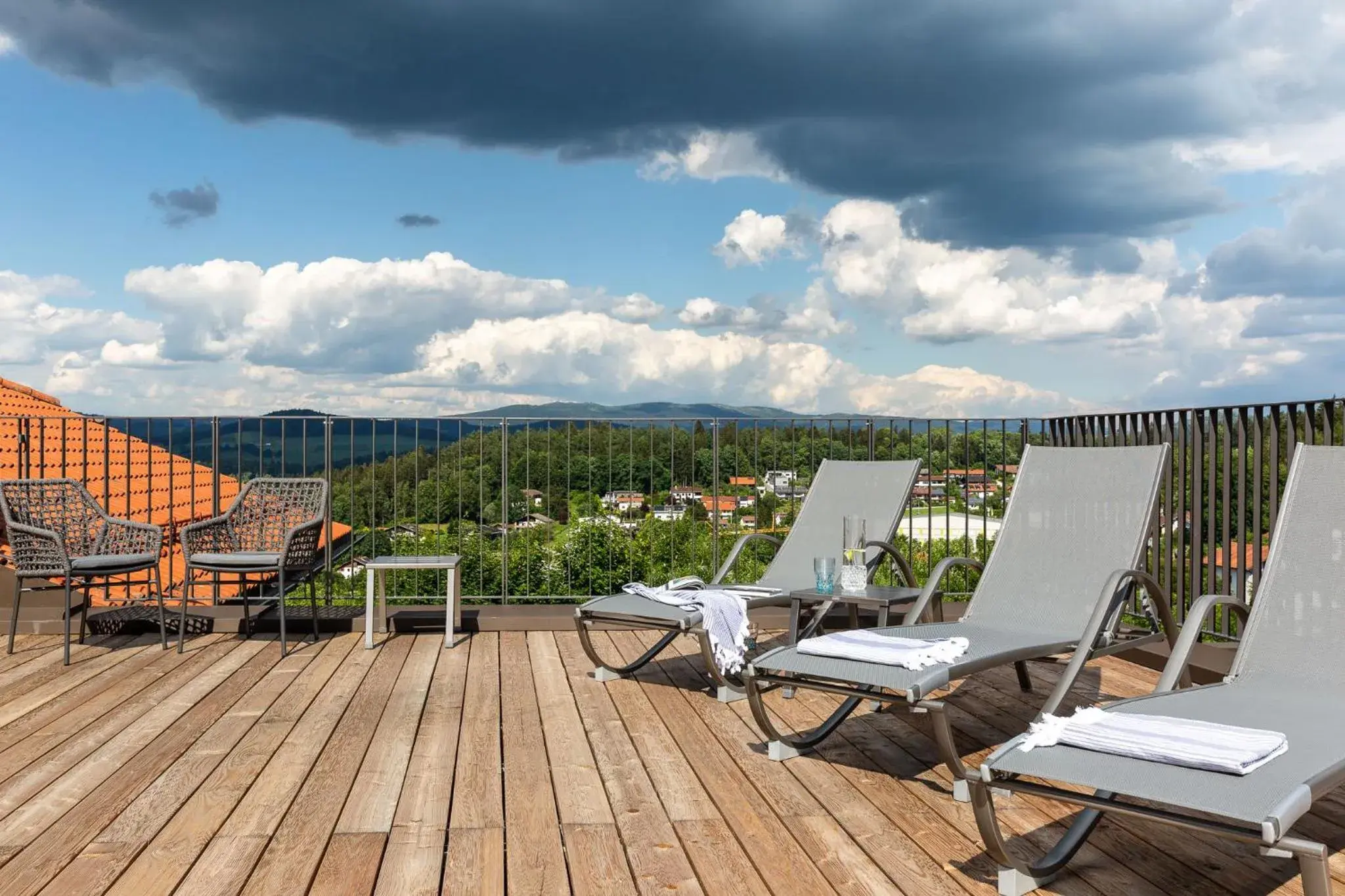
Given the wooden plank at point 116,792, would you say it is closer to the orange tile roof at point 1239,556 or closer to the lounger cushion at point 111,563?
the lounger cushion at point 111,563

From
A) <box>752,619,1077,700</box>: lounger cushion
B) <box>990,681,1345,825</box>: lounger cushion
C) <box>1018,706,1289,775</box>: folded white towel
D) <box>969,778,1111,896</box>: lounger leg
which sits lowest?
<box>969,778,1111,896</box>: lounger leg

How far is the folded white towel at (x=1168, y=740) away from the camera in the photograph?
2098 millimetres

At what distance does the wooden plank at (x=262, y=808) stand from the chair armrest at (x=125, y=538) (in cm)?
190

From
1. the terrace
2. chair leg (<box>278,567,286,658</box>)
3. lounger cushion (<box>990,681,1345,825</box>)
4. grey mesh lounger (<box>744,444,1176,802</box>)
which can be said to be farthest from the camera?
chair leg (<box>278,567,286,658</box>)

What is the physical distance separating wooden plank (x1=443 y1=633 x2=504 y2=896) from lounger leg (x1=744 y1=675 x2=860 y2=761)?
2.73 ft

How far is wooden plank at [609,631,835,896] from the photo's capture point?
2.41 metres

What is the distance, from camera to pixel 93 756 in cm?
350

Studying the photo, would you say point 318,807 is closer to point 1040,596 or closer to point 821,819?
point 821,819

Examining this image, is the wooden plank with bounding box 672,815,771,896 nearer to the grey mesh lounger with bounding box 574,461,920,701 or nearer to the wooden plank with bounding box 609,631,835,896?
the wooden plank with bounding box 609,631,835,896

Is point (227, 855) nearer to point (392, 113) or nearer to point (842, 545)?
point (842, 545)

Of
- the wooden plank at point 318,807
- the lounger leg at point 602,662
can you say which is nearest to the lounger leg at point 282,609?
the wooden plank at point 318,807

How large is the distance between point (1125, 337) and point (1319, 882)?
835cm

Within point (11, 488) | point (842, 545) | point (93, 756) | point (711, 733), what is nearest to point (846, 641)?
point (711, 733)

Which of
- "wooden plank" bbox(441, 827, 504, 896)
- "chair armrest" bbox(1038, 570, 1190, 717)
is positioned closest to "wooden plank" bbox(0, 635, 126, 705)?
"wooden plank" bbox(441, 827, 504, 896)
